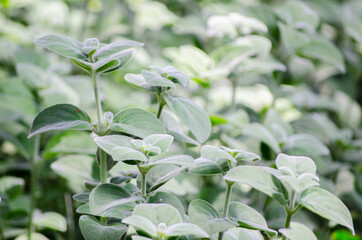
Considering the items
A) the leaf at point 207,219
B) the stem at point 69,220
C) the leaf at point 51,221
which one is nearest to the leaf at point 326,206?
the leaf at point 207,219

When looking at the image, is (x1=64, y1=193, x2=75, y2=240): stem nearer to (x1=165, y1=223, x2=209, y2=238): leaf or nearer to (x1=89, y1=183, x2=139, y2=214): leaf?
(x1=89, y1=183, x2=139, y2=214): leaf

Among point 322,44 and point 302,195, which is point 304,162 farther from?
point 322,44

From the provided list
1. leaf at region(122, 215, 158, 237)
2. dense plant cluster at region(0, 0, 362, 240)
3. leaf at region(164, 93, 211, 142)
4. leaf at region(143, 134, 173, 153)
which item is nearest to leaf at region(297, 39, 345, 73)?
dense plant cluster at region(0, 0, 362, 240)

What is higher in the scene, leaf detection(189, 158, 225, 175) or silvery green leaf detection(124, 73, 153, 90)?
silvery green leaf detection(124, 73, 153, 90)

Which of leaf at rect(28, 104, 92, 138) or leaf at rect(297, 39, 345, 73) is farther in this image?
leaf at rect(297, 39, 345, 73)

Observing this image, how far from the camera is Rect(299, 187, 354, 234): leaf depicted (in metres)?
0.56

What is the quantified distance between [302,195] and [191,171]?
165 mm

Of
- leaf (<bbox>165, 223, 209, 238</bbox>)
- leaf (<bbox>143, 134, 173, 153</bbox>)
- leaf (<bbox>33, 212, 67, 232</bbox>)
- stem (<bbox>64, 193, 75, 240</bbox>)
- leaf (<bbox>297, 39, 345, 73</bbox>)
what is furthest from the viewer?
leaf (<bbox>297, 39, 345, 73</bbox>)

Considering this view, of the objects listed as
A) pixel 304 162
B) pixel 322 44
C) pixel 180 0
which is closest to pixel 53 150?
pixel 304 162

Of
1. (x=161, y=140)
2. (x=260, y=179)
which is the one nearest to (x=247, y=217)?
(x=260, y=179)

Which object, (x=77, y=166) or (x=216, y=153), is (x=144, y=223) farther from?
(x=77, y=166)

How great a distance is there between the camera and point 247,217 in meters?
0.60

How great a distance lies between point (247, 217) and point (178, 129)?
0.70 feet

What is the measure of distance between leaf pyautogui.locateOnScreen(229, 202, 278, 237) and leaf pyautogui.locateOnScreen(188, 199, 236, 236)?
30mm
